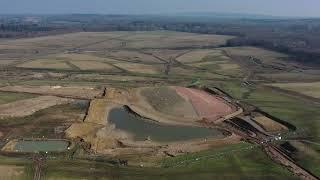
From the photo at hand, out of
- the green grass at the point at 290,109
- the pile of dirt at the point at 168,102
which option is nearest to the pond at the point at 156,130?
the pile of dirt at the point at 168,102

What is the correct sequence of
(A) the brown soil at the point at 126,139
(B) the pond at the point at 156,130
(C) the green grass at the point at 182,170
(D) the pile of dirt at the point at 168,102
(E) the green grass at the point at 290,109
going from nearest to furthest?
(C) the green grass at the point at 182,170
(E) the green grass at the point at 290,109
(A) the brown soil at the point at 126,139
(B) the pond at the point at 156,130
(D) the pile of dirt at the point at 168,102

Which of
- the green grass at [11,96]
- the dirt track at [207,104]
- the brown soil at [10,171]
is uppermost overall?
the brown soil at [10,171]

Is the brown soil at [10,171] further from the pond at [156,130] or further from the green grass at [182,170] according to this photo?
the pond at [156,130]

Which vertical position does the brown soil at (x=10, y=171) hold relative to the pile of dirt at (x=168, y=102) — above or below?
above

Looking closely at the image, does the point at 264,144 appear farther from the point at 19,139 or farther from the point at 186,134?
the point at 19,139

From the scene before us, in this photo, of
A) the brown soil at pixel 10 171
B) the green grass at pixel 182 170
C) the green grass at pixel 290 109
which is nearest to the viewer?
→ the brown soil at pixel 10 171

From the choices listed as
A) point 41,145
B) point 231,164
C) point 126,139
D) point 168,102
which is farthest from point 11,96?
point 231,164

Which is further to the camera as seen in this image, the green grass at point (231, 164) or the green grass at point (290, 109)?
the green grass at point (290, 109)

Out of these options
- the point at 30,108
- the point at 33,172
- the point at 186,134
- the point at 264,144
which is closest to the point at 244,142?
the point at 264,144
